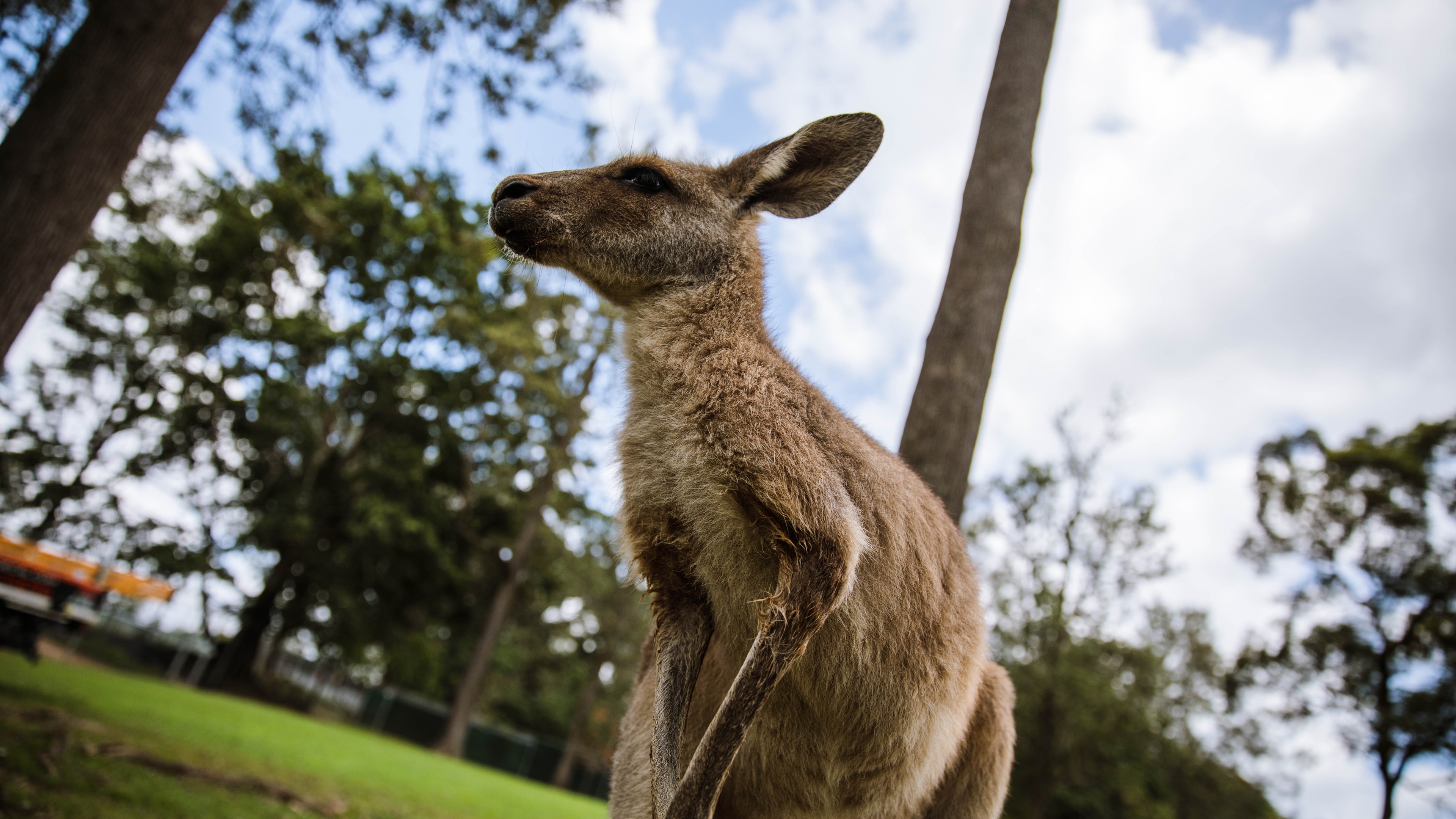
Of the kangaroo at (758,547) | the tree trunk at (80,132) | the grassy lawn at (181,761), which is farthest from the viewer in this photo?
the grassy lawn at (181,761)

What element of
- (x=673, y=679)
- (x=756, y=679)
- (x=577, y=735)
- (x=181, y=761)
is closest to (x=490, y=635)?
(x=577, y=735)

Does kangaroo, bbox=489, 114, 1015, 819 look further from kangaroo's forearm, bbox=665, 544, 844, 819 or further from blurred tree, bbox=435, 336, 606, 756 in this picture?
blurred tree, bbox=435, 336, 606, 756

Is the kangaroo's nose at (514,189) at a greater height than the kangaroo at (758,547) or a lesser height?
greater

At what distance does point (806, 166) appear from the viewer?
2975 millimetres

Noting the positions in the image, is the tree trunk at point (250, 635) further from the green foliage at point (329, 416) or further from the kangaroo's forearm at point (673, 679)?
the kangaroo's forearm at point (673, 679)

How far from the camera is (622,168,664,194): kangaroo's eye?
3.09 metres

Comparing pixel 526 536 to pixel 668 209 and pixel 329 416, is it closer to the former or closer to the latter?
pixel 329 416

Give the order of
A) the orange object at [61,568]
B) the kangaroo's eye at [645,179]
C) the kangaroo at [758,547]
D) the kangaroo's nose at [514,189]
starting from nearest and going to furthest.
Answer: the kangaroo at [758,547] → the kangaroo's nose at [514,189] → the kangaroo's eye at [645,179] → the orange object at [61,568]

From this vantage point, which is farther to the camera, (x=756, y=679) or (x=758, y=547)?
(x=758, y=547)

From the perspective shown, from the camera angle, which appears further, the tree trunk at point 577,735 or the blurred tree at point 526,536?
the tree trunk at point 577,735

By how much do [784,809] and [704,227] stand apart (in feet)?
6.97

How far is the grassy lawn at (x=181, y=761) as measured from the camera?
5625 mm

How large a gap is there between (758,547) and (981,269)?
2962mm

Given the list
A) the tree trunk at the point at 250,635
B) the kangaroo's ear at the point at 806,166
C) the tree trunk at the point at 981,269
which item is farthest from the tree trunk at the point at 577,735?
the kangaroo's ear at the point at 806,166
